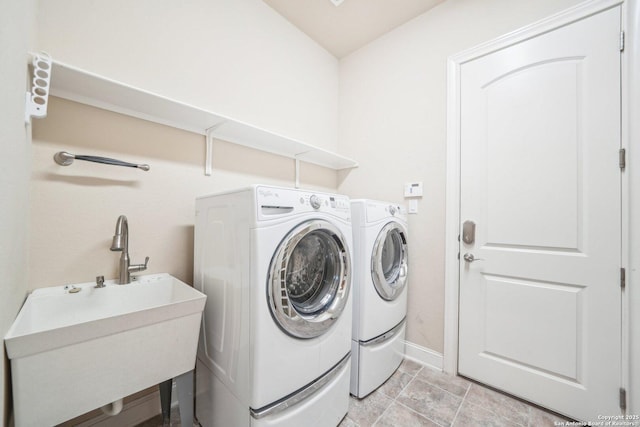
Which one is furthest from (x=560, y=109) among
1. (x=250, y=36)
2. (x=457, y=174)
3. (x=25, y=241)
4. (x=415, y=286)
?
(x=25, y=241)

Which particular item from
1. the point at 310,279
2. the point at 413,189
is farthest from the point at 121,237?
the point at 413,189

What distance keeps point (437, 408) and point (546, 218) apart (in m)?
1.27

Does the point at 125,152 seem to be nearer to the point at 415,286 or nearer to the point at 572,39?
the point at 415,286

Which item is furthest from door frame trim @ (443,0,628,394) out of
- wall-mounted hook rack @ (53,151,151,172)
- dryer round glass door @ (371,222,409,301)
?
wall-mounted hook rack @ (53,151,151,172)

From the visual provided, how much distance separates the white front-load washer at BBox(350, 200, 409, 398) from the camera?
1.44m

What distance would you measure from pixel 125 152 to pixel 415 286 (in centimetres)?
209

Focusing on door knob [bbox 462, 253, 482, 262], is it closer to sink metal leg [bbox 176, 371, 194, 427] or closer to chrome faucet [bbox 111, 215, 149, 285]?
sink metal leg [bbox 176, 371, 194, 427]

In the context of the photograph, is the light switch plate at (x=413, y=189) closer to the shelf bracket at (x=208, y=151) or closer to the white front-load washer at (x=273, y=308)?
the white front-load washer at (x=273, y=308)

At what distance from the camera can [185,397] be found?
1044mm

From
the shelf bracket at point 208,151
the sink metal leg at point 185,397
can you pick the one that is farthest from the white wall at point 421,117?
the sink metal leg at point 185,397

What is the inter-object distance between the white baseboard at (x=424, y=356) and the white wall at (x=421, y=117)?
42 mm

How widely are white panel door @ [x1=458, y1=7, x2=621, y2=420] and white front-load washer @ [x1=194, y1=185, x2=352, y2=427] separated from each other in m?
1.02

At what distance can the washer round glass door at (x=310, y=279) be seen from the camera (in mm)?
991

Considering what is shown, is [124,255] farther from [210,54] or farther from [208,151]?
[210,54]
